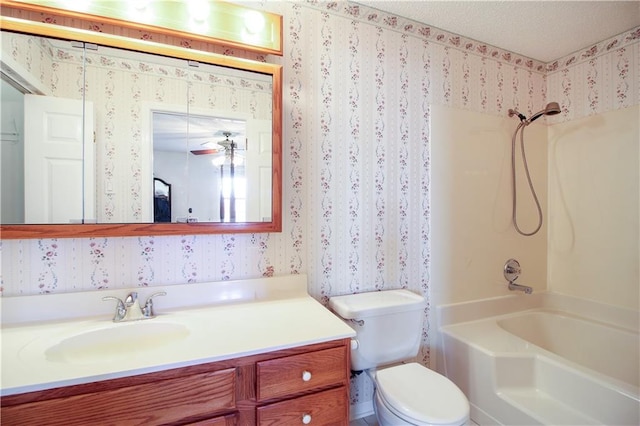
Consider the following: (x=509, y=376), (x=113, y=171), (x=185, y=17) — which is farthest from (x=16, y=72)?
(x=509, y=376)

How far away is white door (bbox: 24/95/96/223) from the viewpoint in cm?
109

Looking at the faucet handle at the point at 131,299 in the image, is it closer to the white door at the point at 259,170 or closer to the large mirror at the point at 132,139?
the large mirror at the point at 132,139

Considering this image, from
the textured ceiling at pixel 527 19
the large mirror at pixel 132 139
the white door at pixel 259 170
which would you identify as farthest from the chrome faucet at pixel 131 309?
the textured ceiling at pixel 527 19

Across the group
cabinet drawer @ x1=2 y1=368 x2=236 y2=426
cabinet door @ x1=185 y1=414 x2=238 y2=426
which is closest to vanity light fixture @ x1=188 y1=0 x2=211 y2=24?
cabinet drawer @ x1=2 y1=368 x2=236 y2=426

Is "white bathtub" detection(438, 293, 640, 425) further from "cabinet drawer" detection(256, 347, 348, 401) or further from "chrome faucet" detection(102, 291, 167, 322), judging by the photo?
"chrome faucet" detection(102, 291, 167, 322)

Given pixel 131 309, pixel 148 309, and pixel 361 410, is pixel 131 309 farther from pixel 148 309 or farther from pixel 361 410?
pixel 361 410

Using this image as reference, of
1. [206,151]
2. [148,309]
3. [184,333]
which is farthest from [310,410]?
[206,151]

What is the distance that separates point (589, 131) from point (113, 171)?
283cm

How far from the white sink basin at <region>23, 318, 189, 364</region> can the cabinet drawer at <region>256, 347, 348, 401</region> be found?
1.17 feet

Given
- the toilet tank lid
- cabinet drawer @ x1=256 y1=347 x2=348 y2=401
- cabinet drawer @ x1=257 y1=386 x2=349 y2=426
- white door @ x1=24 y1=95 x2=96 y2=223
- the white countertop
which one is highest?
white door @ x1=24 y1=95 x2=96 y2=223

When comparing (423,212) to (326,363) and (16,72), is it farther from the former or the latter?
(16,72)

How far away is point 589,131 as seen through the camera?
198 centimetres

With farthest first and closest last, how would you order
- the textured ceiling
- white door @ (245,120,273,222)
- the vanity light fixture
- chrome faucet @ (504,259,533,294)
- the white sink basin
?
chrome faucet @ (504,259,533,294), the textured ceiling, white door @ (245,120,273,222), the vanity light fixture, the white sink basin

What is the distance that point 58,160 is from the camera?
1.11 meters
